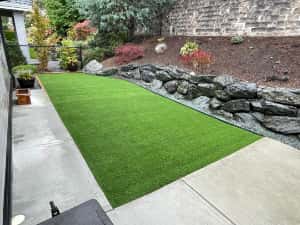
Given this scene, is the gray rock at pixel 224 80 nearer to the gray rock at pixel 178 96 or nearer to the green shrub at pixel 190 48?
the gray rock at pixel 178 96

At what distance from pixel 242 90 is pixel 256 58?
5.61ft

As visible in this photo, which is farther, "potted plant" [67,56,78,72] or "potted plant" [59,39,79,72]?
"potted plant" [67,56,78,72]

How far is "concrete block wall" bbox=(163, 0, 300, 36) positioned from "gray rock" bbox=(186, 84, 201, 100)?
2713mm

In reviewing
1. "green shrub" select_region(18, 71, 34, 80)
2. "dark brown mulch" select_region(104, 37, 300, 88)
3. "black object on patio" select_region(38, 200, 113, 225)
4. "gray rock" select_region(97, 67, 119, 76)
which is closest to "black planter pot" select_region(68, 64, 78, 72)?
"gray rock" select_region(97, 67, 119, 76)

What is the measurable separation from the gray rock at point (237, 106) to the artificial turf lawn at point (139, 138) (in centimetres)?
52

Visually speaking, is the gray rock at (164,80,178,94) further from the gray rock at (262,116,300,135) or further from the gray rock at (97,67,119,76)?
the gray rock at (97,67,119,76)

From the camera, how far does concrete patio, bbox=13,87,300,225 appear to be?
6.14 feet

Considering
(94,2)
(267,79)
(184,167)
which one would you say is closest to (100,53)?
(94,2)

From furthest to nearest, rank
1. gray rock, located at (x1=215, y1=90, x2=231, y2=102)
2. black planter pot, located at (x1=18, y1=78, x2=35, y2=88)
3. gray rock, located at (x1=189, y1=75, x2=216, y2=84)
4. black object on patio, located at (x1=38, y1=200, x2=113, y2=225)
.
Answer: black planter pot, located at (x1=18, y1=78, x2=35, y2=88), gray rock, located at (x1=189, y1=75, x2=216, y2=84), gray rock, located at (x1=215, y1=90, x2=231, y2=102), black object on patio, located at (x1=38, y1=200, x2=113, y2=225)

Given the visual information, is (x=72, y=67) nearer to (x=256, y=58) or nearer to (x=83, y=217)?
(x=256, y=58)

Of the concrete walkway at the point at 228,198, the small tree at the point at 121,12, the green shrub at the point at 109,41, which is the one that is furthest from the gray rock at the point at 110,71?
the concrete walkway at the point at 228,198

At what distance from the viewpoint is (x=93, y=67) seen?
8844mm

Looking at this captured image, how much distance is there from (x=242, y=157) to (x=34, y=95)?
5.04 m

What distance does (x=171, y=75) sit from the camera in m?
6.05
